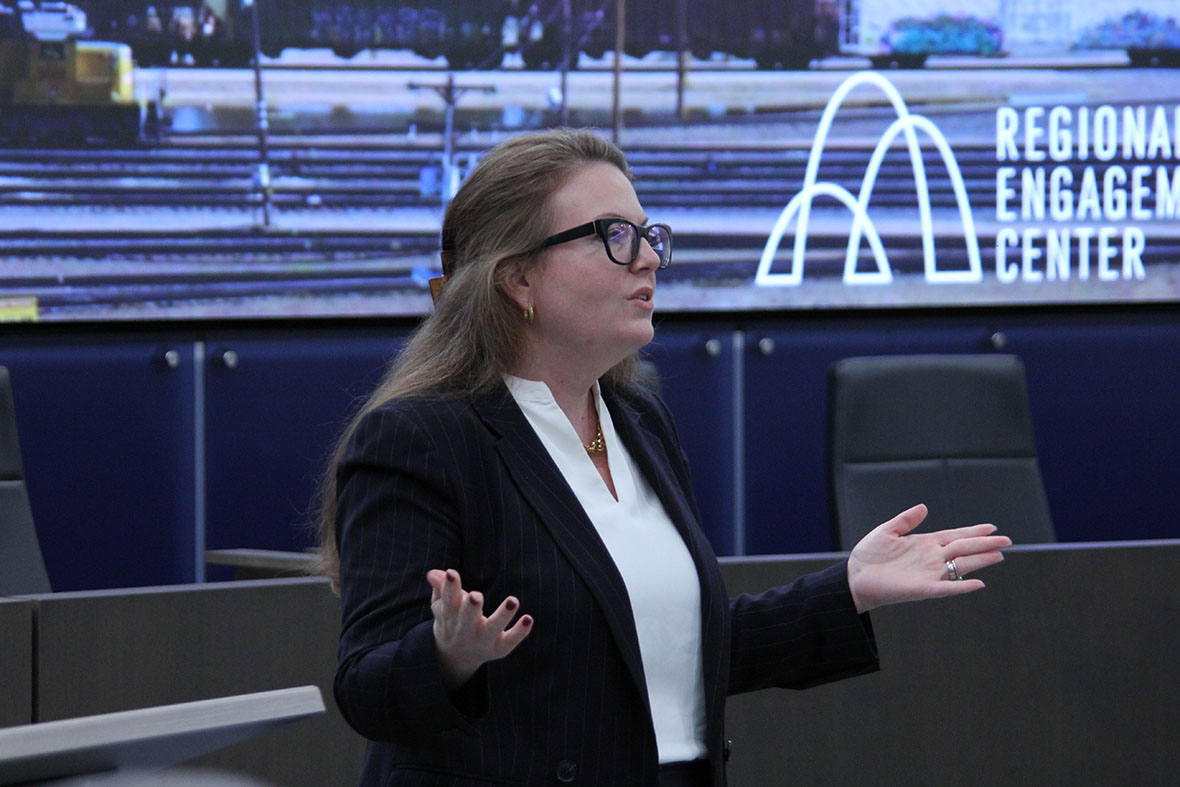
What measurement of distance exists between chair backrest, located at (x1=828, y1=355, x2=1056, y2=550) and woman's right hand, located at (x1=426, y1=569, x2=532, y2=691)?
1.98 metres

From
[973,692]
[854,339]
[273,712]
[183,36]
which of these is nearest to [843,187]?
[854,339]

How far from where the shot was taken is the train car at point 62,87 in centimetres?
371

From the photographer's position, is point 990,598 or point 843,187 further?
point 843,187

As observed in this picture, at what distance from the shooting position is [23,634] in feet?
6.61

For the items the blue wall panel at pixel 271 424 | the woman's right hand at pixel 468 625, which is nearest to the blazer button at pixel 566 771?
the woman's right hand at pixel 468 625

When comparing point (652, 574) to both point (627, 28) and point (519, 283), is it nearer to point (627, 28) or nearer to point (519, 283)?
point (519, 283)

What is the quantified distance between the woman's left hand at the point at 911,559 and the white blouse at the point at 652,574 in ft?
0.60

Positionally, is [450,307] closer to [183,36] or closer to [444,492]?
[444,492]

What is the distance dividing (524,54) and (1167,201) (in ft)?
6.80

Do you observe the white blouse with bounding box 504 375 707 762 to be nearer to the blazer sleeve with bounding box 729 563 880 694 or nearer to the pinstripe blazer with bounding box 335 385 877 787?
the pinstripe blazer with bounding box 335 385 877 787

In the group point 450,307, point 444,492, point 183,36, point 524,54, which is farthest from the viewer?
point 524,54

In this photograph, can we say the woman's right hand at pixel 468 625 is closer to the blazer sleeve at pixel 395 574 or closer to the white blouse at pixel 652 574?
the blazer sleeve at pixel 395 574

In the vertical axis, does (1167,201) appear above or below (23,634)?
above

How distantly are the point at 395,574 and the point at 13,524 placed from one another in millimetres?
1885
